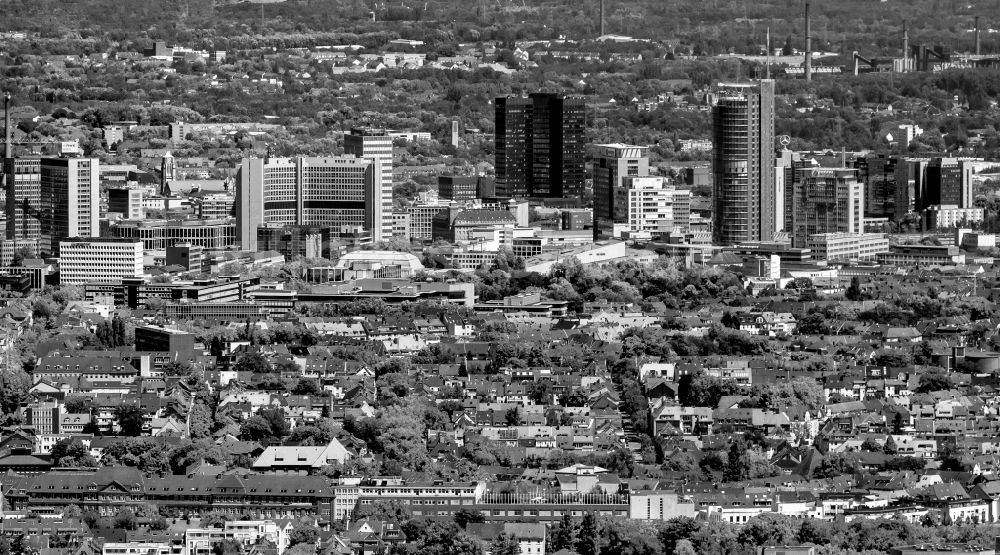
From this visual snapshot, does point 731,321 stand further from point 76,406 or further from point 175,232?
point 76,406

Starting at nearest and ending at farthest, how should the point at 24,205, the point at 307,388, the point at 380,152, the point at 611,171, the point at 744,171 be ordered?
the point at 307,388 → the point at 24,205 → the point at 380,152 → the point at 744,171 → the point at 611,171

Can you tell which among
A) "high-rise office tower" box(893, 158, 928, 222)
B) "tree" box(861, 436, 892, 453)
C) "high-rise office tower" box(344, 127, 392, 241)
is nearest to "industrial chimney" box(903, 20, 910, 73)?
"high-rise office tower" box(893, 158, 928, 222)

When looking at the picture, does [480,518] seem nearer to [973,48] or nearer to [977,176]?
[977,176]

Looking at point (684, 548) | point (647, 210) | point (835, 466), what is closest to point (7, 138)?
point (647, 210)

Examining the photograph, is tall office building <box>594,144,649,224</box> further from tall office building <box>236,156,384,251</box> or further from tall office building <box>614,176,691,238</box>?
tall office building <box>236,156,384,251</box>

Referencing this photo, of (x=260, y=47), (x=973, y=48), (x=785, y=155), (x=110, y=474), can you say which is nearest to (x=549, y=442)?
(x=110, y=474)

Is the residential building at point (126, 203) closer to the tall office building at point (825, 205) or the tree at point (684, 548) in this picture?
the tall office building at point (825, 205)
